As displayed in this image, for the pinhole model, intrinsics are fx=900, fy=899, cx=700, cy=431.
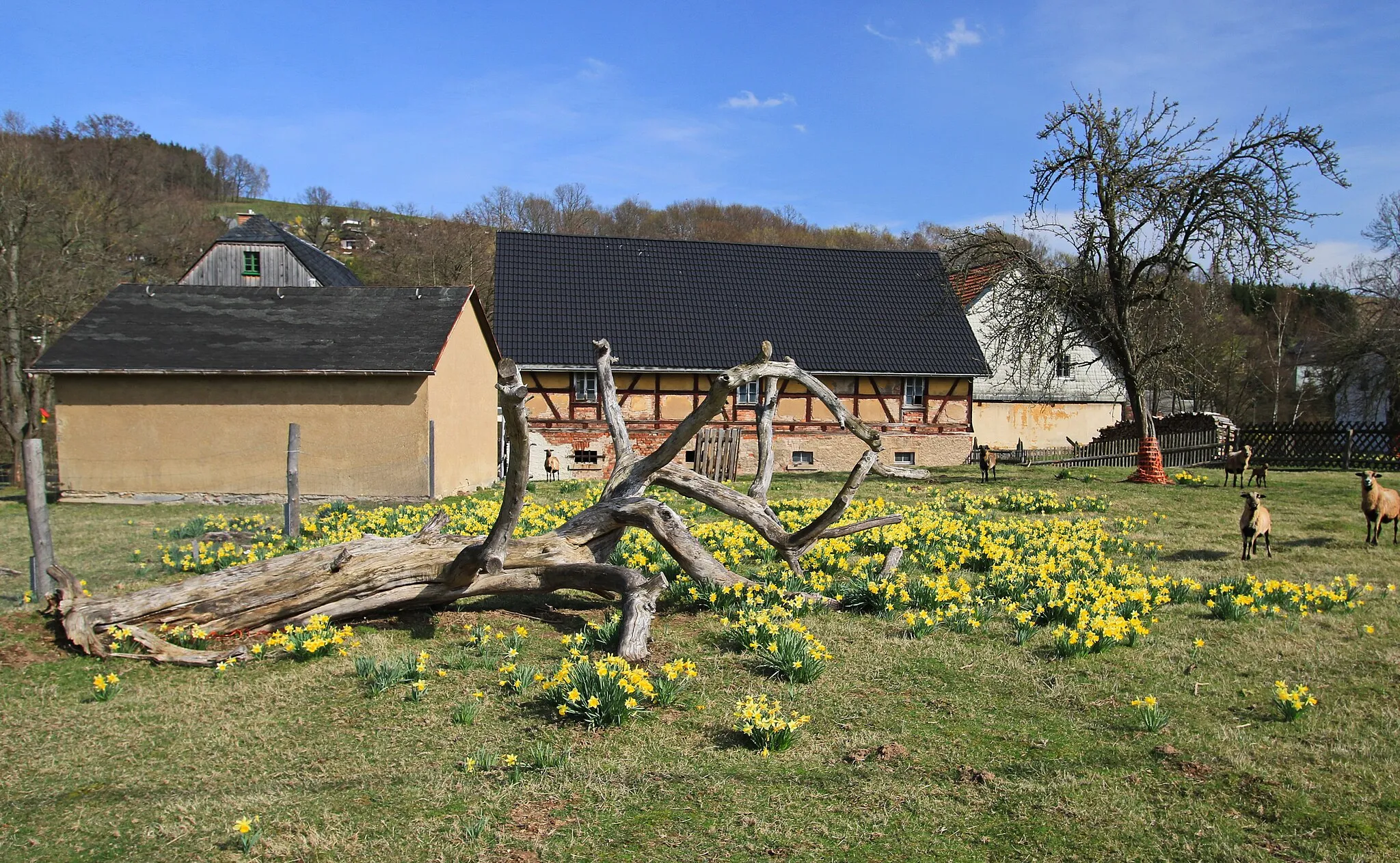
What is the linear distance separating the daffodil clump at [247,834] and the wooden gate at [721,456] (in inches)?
709

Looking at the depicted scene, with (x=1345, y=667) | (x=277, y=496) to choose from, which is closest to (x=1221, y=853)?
(x=1345, y=667)

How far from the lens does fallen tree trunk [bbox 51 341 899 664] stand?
6855mm

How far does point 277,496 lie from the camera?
59.8 ft

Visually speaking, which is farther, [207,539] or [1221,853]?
[207,539]

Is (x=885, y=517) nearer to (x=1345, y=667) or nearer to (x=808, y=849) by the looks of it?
(x=1345, y=667)

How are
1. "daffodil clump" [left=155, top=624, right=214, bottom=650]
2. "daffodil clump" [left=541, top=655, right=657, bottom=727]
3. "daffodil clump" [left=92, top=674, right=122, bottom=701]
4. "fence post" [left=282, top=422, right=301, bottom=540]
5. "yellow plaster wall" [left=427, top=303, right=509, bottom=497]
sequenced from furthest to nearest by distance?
"yellow plaster wall" [left=427, top=303, right=509, bottom=497] < "fence post" [left=282, top=422, right=301, bottom=540] < "daffodil clump" [left=155, top=624, right=214, bottom=650] < "daffodil clump" [left=92, top=674, right=122, bottom=701] < "daffodil clump" [left=541, top=655, right=657, bottom=727]

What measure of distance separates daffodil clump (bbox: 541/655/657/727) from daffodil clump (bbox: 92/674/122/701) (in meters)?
2.99

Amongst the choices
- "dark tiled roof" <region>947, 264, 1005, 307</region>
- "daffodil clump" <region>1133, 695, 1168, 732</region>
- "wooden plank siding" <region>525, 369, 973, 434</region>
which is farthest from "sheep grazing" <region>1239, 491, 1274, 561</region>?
"dark tiled roof" <region>947, 264, 1005, 307</region>

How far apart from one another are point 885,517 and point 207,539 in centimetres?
867

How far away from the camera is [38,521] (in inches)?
324

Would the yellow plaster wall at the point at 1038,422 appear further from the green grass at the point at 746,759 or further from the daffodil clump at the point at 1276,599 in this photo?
the green grass at the point at 746,759

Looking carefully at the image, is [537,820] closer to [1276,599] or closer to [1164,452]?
[1276,599]

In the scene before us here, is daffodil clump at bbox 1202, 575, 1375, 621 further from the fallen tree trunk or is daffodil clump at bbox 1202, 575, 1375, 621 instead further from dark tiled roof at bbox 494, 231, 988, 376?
dark tiled roof at bbox 494, 231, 988, 376

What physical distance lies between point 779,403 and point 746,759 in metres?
23.2
